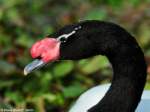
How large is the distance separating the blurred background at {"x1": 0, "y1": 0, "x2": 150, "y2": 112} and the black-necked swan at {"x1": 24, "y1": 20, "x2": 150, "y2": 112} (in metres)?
1.22

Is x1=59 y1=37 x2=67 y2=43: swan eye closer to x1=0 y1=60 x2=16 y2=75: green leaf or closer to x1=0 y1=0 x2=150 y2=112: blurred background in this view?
x1=0 y1=0 x2=150 y2=112: blurred background

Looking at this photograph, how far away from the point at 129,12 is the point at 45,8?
636mm

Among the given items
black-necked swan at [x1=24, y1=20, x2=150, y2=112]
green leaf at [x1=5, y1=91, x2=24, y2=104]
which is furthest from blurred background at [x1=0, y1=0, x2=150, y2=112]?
black-necked swan at [x1=24, y1=20, x2=150, y2=112]

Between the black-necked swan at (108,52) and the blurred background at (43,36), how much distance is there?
122cm

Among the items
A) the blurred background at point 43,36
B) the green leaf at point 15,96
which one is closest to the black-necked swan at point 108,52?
the blurred background at point 43,36

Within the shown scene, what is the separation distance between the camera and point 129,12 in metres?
6.73

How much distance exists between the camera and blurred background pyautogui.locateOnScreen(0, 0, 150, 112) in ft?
18.1

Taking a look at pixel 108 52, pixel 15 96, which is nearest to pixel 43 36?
pixel 15 96

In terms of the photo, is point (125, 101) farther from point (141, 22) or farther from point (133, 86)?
point (141, 22)

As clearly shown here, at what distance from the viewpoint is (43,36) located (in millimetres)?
6109

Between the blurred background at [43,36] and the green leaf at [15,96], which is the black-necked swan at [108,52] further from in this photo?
the green leaf at [15,96]

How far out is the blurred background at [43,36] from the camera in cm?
552

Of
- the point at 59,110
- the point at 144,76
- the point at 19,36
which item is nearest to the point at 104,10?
the point at 19,36

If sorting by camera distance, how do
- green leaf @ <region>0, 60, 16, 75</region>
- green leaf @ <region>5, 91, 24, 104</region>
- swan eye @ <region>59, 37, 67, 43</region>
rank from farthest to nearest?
green leaf @ <region>0, 60, 16, 75</region> → green leaf @ <region>5, 91, 24, 104</region> → swan eye @ <region>59, 37, 67, 43</region>
